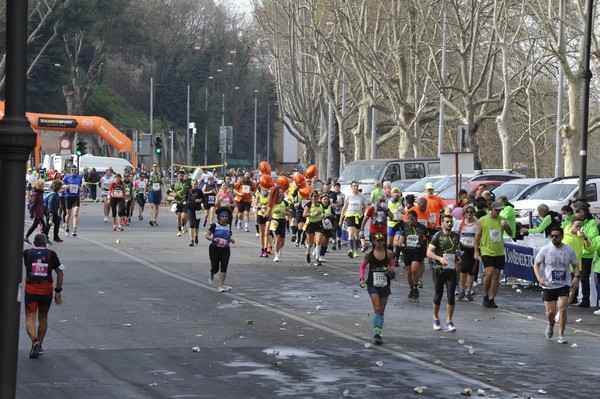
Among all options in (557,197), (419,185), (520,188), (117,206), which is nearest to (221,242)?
(557,197)

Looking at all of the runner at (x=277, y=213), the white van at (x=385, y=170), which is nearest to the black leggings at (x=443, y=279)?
the runner at (x=277, y=213)

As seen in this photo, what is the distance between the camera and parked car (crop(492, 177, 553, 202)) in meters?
31.1

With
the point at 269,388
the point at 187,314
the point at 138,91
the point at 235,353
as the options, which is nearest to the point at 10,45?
the point at 269,388

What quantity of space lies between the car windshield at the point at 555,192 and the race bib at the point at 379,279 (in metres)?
14.9

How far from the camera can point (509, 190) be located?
105 feet

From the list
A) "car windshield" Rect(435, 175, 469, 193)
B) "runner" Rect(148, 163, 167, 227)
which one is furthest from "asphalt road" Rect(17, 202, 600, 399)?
"runner" Rect(148, 163, 167, 227)

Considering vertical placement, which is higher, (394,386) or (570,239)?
(570,239)

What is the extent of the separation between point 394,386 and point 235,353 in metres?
2.53

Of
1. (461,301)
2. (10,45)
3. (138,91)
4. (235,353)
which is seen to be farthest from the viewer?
(138,91)

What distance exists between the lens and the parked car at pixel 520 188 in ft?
102

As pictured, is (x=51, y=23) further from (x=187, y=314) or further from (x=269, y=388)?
(x=269, y=388)

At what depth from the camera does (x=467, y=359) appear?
14242 mm

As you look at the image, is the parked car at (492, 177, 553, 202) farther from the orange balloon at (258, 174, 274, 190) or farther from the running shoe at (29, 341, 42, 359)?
the running shoe at (29, 341, 42, 359)

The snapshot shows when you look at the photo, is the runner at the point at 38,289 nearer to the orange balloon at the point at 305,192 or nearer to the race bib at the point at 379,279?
the race bib at the point at 379,279
